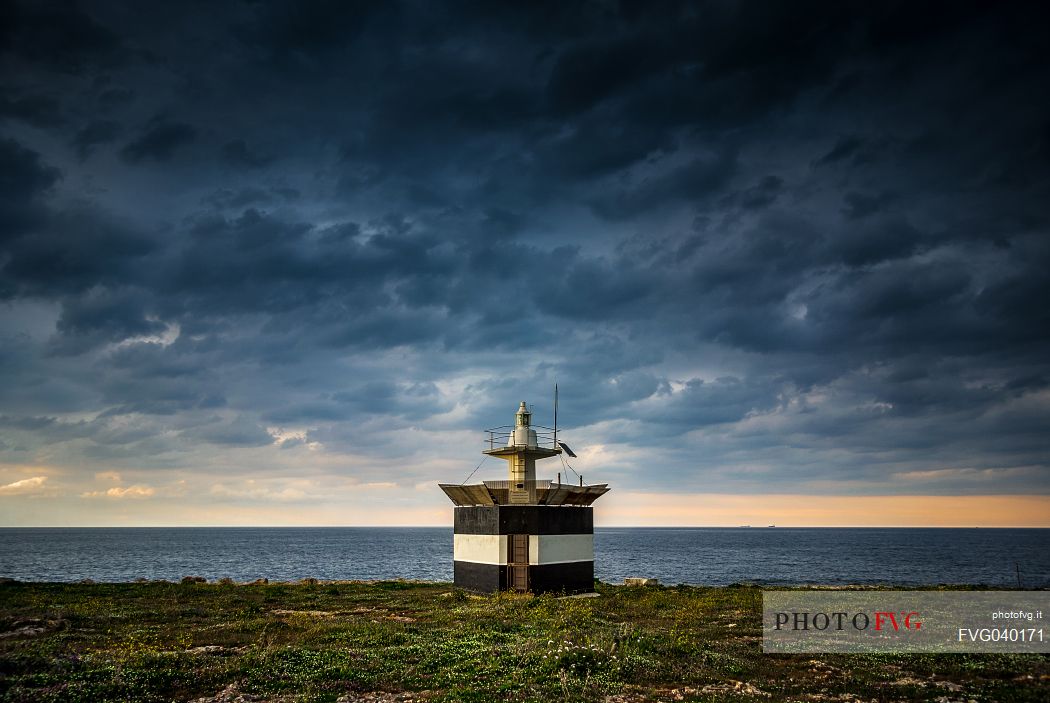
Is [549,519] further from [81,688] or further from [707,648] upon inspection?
[81,688]

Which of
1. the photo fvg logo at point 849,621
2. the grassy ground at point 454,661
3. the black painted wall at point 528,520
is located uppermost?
the black painted wall at point 528,520

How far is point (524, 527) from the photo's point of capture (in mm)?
37750

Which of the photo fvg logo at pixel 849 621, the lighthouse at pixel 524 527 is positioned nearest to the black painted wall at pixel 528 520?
the lighthouse at pixel 524 527

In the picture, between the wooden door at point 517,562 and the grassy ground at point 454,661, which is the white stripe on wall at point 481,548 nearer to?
the wooden door at point 517,562

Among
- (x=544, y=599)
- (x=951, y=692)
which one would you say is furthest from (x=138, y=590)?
(x=951, y=692)

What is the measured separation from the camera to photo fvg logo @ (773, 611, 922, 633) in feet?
88.2

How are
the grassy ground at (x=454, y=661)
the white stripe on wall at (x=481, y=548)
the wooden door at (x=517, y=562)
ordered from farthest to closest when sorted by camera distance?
the white stripe on wall at (x=481, y=548) < the wooden door at (x=517, y=562) < the grassy ground at (x=454, y=661)

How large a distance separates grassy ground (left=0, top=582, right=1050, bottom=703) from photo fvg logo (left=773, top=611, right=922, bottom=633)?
154 cm

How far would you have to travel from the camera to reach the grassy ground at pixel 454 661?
16719 mm

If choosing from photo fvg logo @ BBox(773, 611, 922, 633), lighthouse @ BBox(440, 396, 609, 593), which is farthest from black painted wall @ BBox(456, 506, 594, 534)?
photo fvg logo @ BBox(773, 611, 922, 633)

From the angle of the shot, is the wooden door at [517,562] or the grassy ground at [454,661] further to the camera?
the wooden door at [517,562]

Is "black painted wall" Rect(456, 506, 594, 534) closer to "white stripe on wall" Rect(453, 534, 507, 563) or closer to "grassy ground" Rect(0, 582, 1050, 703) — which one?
"white stripe on wall" Rect(453, 534, 507, 563)

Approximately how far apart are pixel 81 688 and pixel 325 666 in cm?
613

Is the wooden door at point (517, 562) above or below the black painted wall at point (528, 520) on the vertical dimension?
below
